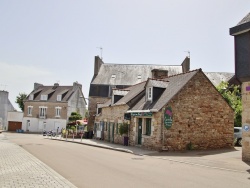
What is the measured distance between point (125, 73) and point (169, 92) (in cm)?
2533

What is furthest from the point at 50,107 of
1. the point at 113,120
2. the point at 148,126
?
the point at 148,126

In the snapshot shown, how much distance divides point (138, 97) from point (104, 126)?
23.2 feet

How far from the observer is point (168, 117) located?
18281 millimetres

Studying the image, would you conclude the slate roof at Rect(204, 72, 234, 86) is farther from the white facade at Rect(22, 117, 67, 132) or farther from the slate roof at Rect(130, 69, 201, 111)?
the white facade at Rect(22, 117, 67, 132)

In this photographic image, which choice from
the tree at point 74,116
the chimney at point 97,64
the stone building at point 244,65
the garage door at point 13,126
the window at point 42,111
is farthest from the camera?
the garage door at point 13,126

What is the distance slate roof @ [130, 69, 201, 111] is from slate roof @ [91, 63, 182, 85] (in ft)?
68.7

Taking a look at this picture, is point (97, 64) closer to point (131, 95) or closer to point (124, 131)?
point (131, 95)

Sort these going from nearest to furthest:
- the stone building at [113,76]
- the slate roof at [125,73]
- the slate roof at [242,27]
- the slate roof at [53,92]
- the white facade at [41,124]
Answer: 1. the slate roof at [242,27]
2. the stone building at [113,76]
3. the slate roof at [125,73]
4. the white facade at [41,124]
5. the slate roof at [53,92]

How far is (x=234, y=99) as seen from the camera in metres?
30.1

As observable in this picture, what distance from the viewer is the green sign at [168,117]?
715 inches

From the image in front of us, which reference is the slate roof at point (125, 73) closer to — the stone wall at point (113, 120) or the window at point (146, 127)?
the stone wall at point (113, 120)

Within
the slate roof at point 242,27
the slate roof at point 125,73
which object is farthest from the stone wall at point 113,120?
the slate roof at point 125,73

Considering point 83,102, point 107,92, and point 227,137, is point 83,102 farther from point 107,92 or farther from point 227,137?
point 227,137

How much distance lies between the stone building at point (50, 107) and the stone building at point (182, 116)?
103ft
